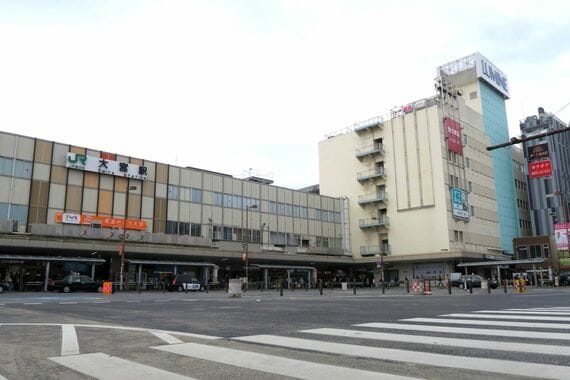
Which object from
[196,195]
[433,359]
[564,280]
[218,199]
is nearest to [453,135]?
[564,280]

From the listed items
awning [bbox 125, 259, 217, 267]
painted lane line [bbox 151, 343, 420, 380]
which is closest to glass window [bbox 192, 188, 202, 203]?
awning [bbox 125, 259, 217, 267]

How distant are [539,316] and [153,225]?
45205mm

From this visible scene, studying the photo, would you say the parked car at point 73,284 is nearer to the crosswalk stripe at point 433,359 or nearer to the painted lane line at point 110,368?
the crosswalk stripe at point 433,359

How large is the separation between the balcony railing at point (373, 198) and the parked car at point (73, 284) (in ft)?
142

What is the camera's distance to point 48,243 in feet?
132

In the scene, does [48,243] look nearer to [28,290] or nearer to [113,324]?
[28,290]

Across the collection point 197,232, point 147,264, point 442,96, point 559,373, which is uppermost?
point 442,96

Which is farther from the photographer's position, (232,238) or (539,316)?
(232,238)

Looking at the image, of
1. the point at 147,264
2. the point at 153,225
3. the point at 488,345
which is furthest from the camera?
the point at 153,225

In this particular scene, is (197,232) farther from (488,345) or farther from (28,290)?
(488,345)

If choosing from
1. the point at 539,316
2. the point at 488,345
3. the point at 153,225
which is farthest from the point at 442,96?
the point at 488,345

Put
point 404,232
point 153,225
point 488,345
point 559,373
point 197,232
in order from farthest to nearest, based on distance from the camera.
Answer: point 404,232 < point 197,232 < point 153,225 < point 488,345 < point 559,373

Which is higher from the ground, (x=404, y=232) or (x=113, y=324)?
(x=404, y=232)

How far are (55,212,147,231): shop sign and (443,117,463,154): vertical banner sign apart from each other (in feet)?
137
